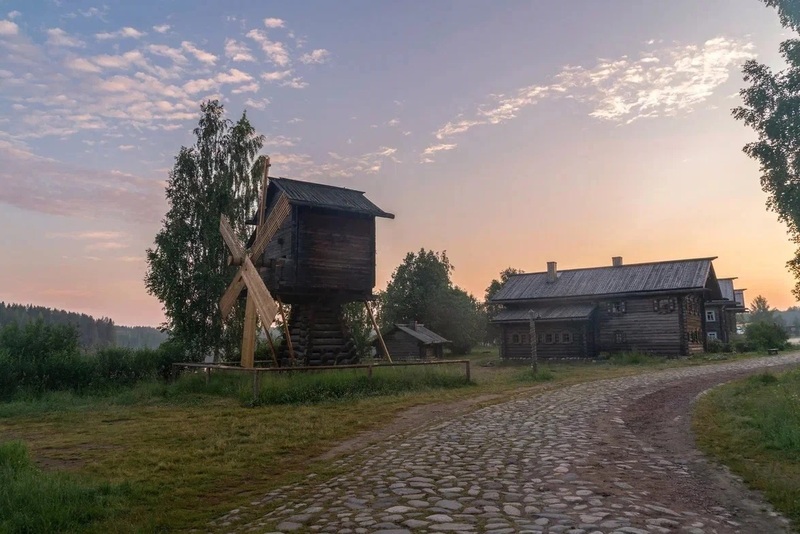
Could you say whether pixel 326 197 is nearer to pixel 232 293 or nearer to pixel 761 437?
pixel 232 293

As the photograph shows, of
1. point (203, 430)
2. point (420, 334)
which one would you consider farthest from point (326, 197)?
point (420, 334)

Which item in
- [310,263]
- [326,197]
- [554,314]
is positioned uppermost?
[326,197]

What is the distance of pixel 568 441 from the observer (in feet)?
32.7

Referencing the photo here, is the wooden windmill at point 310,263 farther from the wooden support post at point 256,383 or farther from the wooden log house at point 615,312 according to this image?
the wooden log house at point 615,312

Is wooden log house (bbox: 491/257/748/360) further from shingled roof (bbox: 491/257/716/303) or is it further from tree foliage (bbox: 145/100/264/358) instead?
tree foliage (bbox: 145/100/264/358)

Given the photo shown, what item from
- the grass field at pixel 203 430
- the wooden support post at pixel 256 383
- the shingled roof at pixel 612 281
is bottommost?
the grass field at pixel 203 430

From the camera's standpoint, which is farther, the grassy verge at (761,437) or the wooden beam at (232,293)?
the wooden beam at (232,293)

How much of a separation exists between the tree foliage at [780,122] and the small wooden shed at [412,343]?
3072cm

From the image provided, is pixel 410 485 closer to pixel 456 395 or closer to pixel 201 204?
pixel 456 395

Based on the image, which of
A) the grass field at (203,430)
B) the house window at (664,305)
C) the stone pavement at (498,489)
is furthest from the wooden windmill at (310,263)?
the house window at (664,305)

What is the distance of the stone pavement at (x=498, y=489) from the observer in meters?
5.55

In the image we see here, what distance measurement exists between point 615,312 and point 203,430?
3395 cm

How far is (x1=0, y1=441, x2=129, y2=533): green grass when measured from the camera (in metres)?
6.16

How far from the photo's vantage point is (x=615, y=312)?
40.3m
